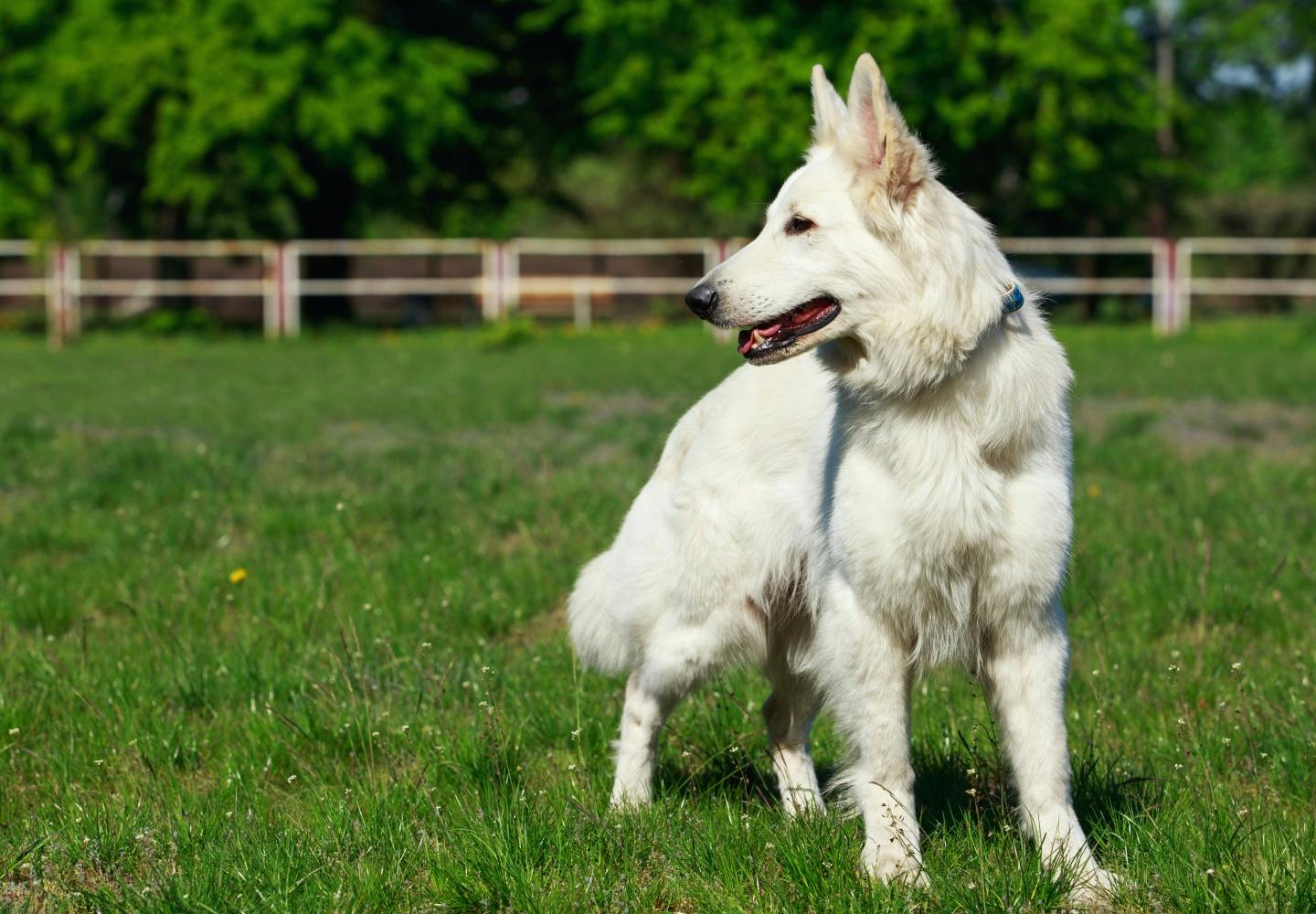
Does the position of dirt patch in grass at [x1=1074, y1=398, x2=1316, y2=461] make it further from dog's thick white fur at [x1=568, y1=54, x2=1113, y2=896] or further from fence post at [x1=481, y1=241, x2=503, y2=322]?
fence post at [x1=481, y1=241, x2=503, y2=322]

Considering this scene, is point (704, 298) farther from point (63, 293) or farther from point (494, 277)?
point (63, 293)

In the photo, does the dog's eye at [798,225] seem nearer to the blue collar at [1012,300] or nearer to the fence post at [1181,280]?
the blue collar at [1012,300]

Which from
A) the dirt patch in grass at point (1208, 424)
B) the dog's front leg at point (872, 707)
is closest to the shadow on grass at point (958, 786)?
the dog's front leg at point (872, 707)

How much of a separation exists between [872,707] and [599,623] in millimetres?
1023

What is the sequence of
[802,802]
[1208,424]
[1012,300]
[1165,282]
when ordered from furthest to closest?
[1165,282]
[1208,424]
[802,802]
[1012,300]

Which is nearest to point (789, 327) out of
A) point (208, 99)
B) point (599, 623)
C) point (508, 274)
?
point (599, 623)

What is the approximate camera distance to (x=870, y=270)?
3408 millimetres

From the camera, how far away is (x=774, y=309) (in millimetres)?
3482

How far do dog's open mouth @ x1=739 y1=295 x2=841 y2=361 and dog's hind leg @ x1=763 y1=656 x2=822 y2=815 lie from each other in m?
1.08

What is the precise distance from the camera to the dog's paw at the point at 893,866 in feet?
10.6

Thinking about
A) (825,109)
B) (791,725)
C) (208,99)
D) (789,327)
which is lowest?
(791,725)

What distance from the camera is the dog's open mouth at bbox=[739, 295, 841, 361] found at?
3463mm

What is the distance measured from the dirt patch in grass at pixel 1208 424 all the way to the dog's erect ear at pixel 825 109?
6.43m

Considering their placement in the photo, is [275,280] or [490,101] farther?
[490,101]
